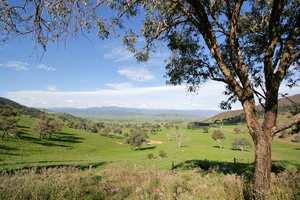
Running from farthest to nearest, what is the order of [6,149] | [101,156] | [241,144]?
[241,144], [101,156], [6,149]

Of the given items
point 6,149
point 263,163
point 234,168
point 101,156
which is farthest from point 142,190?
point 6,149

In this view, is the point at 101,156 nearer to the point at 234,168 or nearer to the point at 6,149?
the point at 6,149

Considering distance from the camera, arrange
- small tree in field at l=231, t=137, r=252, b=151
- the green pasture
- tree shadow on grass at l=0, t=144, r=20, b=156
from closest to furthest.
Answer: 1. the green pasture
2. tree shadow on grass at l=0, t=144, r=20, b=156
3. small tree in field at l=231, t=137, r=252, b=151

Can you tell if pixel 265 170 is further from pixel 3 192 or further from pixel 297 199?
pixel 3 192

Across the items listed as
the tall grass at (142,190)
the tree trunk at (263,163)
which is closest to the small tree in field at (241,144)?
the tall grass at (142,190)

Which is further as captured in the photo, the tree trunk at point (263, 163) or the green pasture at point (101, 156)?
the green pasture at point (101, 156)

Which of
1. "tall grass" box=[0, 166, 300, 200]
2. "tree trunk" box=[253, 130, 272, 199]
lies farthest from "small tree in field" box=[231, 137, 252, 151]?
"tree trunk" box=[253, 130, 272, 199]

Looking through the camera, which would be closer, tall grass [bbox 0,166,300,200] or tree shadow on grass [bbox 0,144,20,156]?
tall grass [bbox 0,166,300,200]

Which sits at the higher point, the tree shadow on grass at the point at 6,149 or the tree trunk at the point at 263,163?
the tree trunk at the point at 263,163

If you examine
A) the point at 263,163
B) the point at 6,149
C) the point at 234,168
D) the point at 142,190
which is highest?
the point at 263,163

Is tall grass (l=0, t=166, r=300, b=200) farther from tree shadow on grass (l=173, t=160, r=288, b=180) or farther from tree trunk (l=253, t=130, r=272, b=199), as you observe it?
tree shadow on grass (l=173, t=160, r=288, b=180)

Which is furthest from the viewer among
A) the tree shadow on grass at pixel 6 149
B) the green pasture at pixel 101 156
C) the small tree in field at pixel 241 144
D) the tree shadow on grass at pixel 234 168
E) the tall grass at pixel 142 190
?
the small tree in field at pixel 241 144

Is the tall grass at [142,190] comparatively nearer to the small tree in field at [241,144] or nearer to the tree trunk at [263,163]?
the tree trunk at [263,163]

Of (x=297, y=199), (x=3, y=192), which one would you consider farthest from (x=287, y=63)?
(x=3, y=192)
